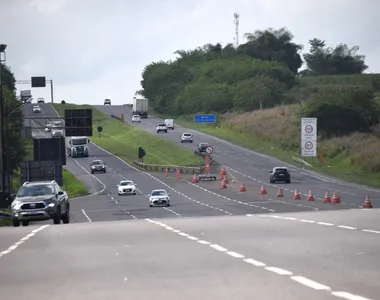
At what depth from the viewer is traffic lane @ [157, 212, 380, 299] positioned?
524 inches

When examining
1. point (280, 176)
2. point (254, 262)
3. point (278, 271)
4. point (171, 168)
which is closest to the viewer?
point (278, 271)

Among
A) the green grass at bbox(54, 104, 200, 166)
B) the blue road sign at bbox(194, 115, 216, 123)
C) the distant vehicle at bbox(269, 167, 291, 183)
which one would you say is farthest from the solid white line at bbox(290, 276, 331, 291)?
the blue road sign at bbox(194, 115, 216, 123)

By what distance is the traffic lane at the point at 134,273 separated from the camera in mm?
12562

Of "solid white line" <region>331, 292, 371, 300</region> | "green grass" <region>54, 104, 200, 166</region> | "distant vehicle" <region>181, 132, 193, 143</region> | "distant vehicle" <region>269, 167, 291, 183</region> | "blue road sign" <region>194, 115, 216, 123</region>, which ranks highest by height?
"solid white line" <region>331, 292, 371, 300</region>

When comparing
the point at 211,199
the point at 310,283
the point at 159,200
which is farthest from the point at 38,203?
the point at 211,199

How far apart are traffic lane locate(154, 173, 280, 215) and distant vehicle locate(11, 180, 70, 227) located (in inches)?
730

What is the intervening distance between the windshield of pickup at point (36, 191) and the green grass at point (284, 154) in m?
52.1

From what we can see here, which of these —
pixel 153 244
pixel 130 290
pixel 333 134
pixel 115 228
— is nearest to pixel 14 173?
pixel 333 134

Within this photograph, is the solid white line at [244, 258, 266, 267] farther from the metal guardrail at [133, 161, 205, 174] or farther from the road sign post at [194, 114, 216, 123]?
the road sign post at [194, 114, 216, 123]

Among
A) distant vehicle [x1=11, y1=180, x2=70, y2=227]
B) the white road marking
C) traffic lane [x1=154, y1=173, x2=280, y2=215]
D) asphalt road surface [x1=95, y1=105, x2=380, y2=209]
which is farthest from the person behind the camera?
asphalt road surface [x1=95, y1=105, x2=380, y2=209]

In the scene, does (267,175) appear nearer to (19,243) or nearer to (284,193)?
(284,193)

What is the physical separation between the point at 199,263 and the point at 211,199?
182 ft

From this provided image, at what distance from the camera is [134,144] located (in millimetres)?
144250

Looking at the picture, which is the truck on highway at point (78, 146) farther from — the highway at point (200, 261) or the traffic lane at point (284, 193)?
the highway at point (200, 261)
